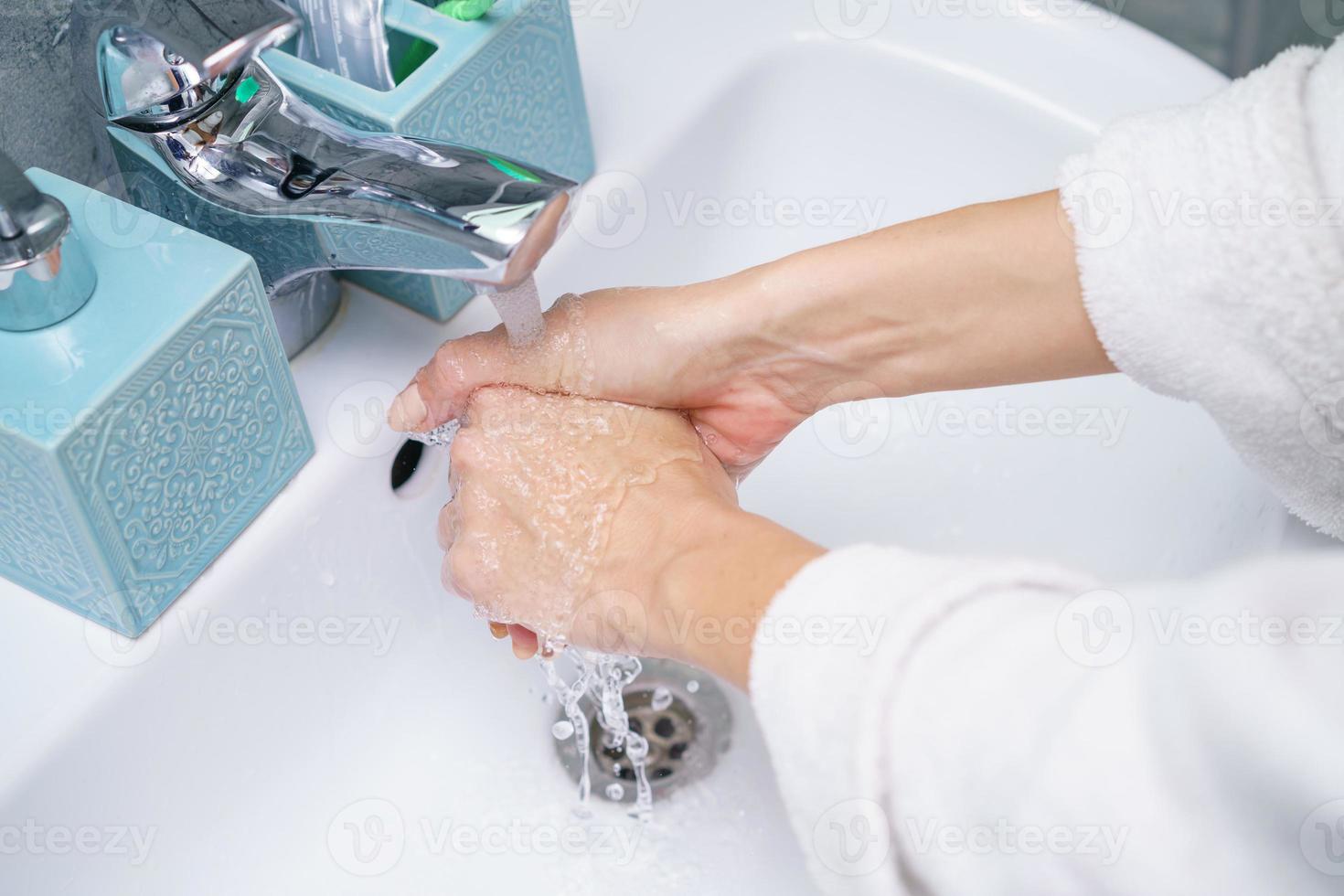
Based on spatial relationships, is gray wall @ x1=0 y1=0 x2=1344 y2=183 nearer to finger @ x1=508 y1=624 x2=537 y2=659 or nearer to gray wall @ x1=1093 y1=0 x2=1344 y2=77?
finger @ x1=508 y1=624 x2=537 y2=659

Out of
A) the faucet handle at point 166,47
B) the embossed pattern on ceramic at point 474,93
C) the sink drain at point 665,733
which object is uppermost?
the faucet handle at point 166,47

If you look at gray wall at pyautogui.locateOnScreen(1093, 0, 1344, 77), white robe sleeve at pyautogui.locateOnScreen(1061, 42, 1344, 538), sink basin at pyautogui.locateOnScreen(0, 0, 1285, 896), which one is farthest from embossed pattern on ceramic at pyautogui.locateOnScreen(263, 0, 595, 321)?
gray wall at pyautogui.locateOnScreen(1093, 0, 1344, 77)

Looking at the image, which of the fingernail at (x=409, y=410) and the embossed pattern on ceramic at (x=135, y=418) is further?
the fingernail at (x=409, y=410)

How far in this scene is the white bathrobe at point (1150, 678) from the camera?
0.95 feet

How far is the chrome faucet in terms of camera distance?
0.39 meters

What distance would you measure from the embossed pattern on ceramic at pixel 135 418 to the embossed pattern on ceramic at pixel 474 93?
0.09 meters

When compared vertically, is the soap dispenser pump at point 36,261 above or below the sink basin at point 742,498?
above

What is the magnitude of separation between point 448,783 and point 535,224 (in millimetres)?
293

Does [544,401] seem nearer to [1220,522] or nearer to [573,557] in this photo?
[573,557]

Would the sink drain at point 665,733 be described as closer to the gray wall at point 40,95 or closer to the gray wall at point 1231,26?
the gray wall at point 40,95

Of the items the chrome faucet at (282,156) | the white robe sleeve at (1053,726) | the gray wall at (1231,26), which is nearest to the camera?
the white robe sleeve at (1053,726)

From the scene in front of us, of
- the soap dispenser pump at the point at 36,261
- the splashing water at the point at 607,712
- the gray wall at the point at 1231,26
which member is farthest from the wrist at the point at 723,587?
the gray wall at the point at 1231,26

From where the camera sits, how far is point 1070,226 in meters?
0.47

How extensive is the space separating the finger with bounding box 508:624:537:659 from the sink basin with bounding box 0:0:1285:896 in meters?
0.08
